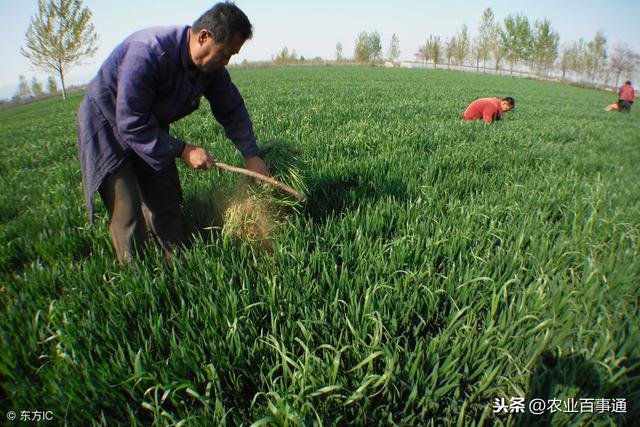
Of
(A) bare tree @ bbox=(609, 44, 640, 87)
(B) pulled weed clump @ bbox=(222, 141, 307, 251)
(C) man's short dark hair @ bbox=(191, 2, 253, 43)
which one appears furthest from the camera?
(A) bare tree @ bbox=(609, 44, 640, 87)

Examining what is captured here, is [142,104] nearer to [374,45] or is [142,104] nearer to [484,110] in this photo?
[484,110]

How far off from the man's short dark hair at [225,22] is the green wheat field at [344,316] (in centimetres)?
94

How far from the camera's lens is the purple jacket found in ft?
6.19

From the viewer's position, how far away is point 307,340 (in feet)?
4.45

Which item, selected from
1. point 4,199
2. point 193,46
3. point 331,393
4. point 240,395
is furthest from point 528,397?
point 4,199

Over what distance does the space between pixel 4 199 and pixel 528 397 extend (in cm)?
507

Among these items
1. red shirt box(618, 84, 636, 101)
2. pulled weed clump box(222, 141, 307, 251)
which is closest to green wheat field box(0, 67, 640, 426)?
pulled weed clump box(222, 141, 307, 251)

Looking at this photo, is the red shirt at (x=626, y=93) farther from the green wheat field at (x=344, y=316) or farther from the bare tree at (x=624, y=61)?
the bare tree at (x=624, y=61)

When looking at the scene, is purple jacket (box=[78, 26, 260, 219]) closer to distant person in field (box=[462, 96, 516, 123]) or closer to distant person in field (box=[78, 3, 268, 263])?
distant person in field (box=[78, 3, 268, 263])

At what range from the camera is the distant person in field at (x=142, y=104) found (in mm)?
1874

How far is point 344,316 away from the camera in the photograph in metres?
1.55

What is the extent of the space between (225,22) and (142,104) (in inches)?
28.8

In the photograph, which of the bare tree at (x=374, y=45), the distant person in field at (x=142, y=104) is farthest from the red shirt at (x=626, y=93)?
the bare tree at (x=374, y=45)

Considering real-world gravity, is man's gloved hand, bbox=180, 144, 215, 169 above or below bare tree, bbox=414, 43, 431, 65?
below
